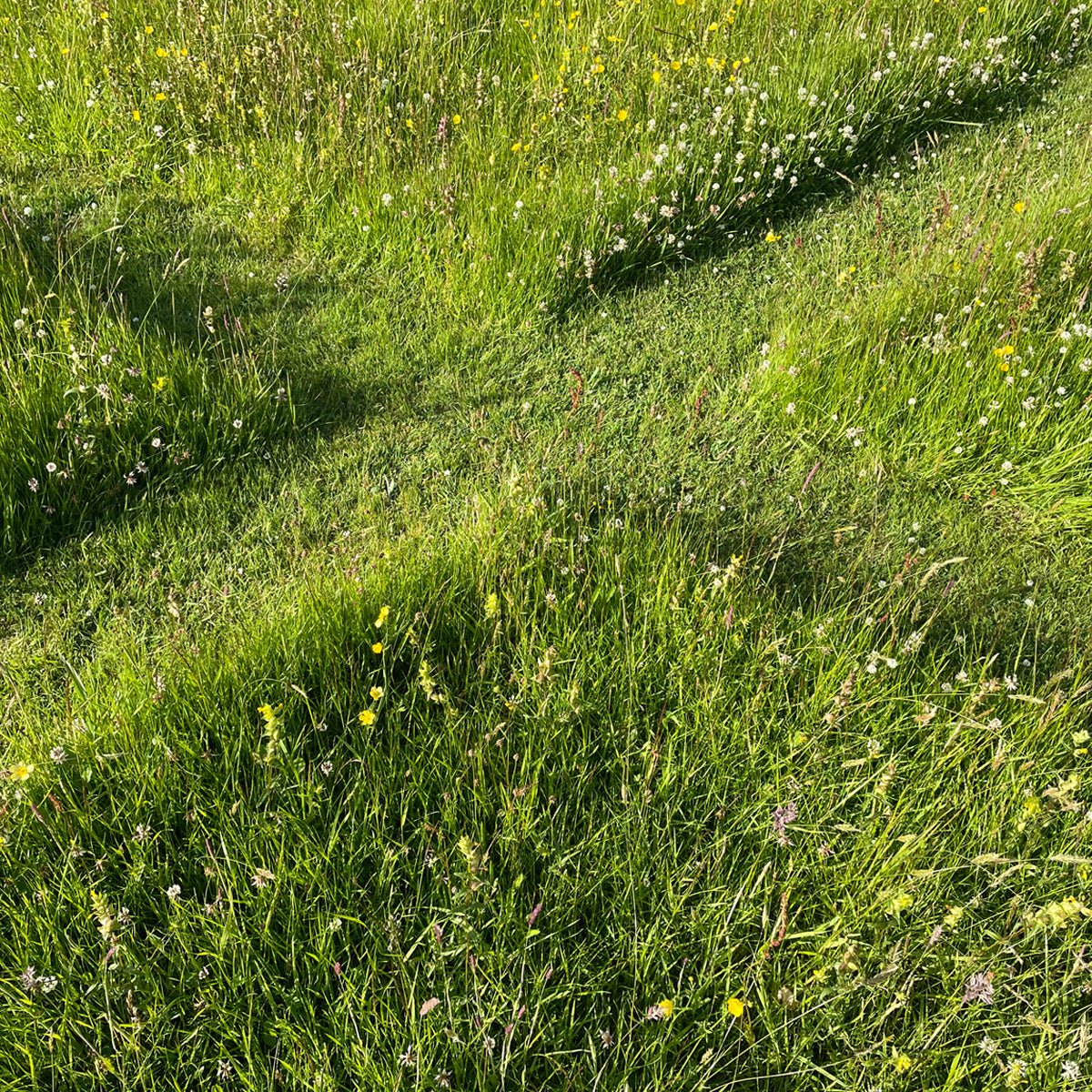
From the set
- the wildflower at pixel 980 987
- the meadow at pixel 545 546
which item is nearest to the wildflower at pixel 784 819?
the meadow at pixel 545 546

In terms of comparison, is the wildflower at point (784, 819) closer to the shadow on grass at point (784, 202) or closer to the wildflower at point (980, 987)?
the wildflower at point (980, 987)

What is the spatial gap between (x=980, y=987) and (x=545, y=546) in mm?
1687

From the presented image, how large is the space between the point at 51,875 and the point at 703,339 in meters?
3.55

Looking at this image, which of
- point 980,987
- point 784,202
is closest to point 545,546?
point 980,987

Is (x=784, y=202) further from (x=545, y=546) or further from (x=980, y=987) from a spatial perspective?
(x=980, y=987)

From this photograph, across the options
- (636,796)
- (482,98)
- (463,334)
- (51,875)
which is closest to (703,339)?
(463,334)

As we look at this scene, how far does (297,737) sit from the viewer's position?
2531 mm

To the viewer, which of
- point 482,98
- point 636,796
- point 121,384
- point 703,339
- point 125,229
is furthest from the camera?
point 482,98

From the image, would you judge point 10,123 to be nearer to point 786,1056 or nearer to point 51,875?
point 51,875

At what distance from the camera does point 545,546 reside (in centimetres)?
287

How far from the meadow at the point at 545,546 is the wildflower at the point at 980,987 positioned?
2 centimetres

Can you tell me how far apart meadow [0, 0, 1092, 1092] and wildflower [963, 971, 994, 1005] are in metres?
0.02

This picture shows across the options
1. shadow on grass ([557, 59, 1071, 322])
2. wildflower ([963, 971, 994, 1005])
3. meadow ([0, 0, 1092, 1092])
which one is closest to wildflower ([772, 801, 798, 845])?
meadow ([0, 0, 1092, 1092])

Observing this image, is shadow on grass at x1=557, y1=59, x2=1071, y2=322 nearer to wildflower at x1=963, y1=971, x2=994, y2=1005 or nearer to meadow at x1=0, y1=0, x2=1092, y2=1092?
meadow at x1=0, y1=0, x2=1092, y2=1092
